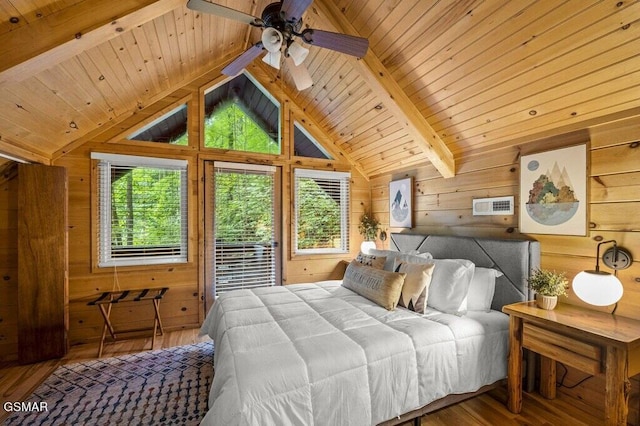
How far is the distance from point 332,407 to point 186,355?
198cm

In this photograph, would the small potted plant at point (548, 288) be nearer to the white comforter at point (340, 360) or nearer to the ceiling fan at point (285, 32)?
the white comforter at point (340, 360)

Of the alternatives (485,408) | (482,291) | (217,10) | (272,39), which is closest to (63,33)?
(217,10)

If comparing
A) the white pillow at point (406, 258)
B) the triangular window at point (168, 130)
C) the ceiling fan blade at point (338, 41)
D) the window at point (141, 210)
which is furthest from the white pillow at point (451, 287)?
the triangular window at point (168, 130)

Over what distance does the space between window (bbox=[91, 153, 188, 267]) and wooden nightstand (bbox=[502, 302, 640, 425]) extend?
11.4ft

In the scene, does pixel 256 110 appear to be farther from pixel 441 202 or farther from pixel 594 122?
pixel 594 122

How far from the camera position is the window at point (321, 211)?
164 inches

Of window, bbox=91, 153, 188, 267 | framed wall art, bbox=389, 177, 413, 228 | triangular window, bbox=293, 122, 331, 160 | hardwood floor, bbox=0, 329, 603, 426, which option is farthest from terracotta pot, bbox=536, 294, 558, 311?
window, bbox=91, 153, 188, 267

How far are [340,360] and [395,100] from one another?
2.35 m

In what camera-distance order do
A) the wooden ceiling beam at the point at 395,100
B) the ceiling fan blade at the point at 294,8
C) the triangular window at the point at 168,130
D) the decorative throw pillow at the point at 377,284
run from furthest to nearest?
the triangular window at the point at 168,130, the wooden ceiling beam at the point at 395,100, the decorative throw pillow at the point at 377,284, the ceiling fan blade at the point at 294,8

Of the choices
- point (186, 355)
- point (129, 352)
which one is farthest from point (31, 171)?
point (186, 355)

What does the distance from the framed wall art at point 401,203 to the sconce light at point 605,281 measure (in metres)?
1.96

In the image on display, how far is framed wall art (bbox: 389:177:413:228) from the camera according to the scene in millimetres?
3758

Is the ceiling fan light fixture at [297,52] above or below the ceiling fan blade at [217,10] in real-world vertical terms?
below

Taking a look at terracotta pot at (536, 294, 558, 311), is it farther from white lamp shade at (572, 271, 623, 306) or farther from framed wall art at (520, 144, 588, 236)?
framed wall art at (520, 144, 588, 236)
